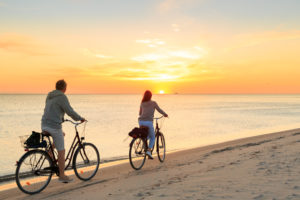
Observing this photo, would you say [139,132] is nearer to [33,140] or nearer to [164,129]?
[33,140]

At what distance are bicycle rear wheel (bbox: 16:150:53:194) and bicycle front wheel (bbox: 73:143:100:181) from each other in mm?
757

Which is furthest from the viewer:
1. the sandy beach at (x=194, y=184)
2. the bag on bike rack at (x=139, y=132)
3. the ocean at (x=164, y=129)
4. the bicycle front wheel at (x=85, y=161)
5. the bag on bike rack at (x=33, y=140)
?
the ocean at (x=164, y=129)

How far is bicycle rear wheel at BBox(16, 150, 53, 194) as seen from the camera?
5988 mm

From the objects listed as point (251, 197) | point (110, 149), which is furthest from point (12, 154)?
point (251, 197)

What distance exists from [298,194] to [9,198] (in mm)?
6224

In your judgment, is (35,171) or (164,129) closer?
(35,171)

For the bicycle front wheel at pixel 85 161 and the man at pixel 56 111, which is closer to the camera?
the man at pixel 56 111

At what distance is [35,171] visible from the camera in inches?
245

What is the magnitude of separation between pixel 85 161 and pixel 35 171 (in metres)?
1.43

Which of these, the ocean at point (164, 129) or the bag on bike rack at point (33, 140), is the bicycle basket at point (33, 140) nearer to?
the bag on bike rack at point (33, 140)

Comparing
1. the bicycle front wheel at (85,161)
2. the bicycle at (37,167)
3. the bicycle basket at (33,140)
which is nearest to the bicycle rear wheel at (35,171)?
the bicycle at (37,167)

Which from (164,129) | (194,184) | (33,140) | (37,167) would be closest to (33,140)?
(33,140)

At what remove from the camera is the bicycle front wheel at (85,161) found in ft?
23.0

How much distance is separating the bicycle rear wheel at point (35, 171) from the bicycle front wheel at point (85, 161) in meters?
0.76
